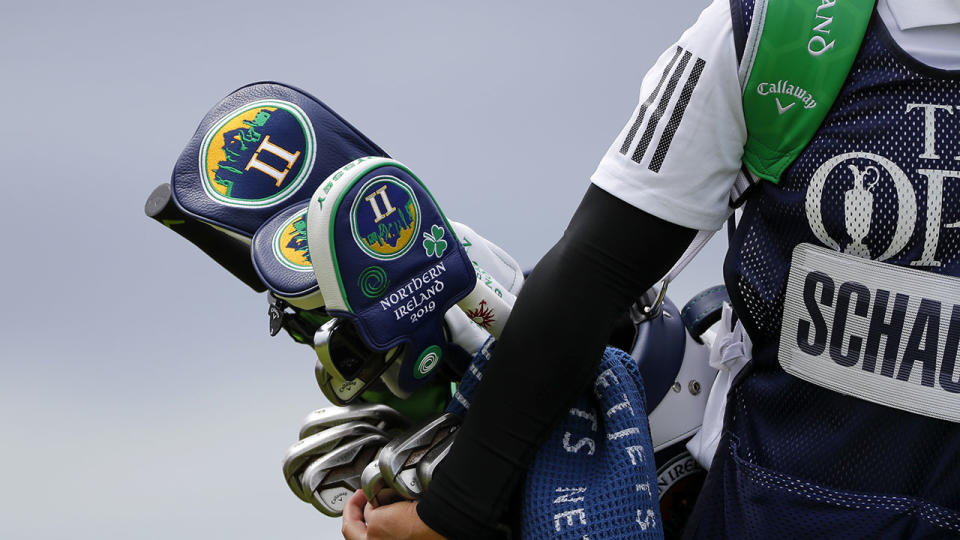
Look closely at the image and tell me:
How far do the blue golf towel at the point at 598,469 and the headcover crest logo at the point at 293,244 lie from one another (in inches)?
6.9

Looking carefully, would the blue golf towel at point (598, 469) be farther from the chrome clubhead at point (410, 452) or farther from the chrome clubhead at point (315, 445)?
the chrome clubhead at point (315, 445)

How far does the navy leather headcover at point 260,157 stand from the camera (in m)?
0.94

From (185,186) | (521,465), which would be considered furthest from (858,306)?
(185,186)

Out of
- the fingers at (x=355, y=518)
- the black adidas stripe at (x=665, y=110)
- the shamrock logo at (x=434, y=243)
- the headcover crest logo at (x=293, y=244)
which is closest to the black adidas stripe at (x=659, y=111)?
the black adidas stripe at (x=665, y=110)

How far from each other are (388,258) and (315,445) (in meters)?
0.26

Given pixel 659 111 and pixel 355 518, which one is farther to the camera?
pixel 355 518

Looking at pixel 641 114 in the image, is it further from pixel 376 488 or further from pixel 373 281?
pixel 376 488

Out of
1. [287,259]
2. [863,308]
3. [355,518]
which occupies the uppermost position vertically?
[287,259]

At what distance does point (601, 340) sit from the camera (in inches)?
33.2

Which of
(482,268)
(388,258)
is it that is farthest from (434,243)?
(482,268)

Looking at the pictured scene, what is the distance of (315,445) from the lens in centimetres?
100

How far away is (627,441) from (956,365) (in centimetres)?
26

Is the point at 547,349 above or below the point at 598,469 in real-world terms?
above

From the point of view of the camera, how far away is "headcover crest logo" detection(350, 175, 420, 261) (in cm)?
81
